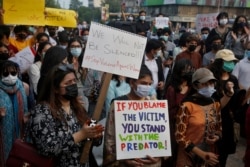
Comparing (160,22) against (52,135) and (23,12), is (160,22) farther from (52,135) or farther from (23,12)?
(52,135)

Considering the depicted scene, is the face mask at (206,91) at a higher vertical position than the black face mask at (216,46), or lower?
higher

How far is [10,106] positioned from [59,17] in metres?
3.77

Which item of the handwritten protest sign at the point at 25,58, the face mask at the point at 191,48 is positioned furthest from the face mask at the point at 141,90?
the face mask at the point at 191,48

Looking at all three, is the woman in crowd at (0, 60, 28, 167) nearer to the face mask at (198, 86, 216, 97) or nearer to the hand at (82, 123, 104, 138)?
the hand at (82, 123, 104, 138)

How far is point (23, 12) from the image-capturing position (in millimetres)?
6164

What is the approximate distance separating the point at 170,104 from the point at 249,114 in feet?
3.20

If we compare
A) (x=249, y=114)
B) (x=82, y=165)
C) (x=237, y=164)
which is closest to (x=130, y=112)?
(x=82, y=165)

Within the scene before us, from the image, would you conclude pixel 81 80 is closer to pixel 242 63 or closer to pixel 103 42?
pixel 103 42

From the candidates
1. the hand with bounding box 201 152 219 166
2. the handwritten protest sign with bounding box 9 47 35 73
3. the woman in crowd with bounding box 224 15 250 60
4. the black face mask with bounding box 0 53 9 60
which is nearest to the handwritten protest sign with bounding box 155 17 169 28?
the woman in crowd with bounding box 224 15 250 60

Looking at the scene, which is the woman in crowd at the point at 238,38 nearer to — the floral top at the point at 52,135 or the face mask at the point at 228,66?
the face mask at the point at 228,66

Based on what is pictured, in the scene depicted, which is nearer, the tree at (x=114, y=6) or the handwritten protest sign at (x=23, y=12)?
the handwritten protest sign at (x=23, y=12)

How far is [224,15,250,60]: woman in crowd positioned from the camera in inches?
290

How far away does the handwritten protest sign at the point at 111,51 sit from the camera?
311 centimetres

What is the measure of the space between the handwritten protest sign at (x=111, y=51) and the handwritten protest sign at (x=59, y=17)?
420 centimetres
